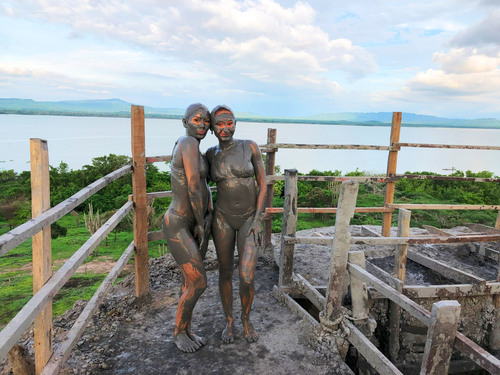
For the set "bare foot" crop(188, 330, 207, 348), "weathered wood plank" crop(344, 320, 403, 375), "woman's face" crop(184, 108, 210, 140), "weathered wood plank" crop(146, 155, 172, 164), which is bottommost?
"bare foot" crop(188, 330, 207, 348)

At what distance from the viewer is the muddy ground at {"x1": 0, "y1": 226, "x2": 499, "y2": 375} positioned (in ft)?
8.80

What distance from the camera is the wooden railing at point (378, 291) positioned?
7.20 ft

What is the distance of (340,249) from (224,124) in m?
1.37

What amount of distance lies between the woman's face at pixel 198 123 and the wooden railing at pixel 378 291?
3.80 ft

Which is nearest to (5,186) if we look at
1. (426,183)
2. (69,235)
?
(69,235)

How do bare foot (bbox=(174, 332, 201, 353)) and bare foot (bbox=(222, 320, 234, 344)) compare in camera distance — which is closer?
bare foot (bbox=(174, 332, 201, 353))

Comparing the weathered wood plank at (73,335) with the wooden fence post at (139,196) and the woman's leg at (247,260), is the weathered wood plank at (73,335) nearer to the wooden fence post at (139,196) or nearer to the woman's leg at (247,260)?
the wooden fence post at (139,196)

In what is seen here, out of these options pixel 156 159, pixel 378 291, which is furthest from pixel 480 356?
pixel 156 159

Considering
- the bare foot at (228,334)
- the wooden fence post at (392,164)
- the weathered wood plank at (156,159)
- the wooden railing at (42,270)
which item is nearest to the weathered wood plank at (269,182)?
the weathered wood plank at (156,159)

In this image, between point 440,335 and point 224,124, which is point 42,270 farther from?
point 440,335

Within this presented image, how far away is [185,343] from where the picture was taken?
9.32 ft

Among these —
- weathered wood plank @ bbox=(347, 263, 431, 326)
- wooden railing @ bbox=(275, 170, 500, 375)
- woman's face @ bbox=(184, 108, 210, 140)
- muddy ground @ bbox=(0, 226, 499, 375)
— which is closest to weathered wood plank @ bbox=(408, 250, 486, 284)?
wooden railing @ bbox=(275, 170, 500, 375)

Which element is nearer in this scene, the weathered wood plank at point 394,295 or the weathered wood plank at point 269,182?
the weathered wood plank at point 394,295

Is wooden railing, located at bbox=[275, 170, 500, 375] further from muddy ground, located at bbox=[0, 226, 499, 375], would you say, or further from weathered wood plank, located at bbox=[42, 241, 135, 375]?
weathered wood plank, located at bbox=[42, 241, 135, 375]
